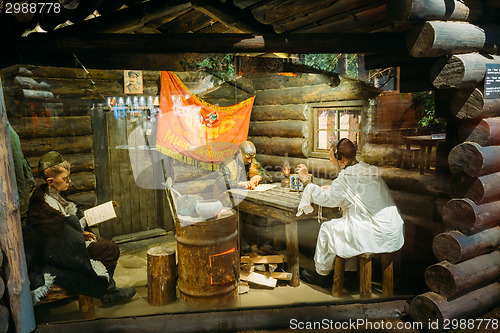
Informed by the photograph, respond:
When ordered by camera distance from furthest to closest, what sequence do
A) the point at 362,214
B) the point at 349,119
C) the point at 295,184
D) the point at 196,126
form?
the point at 196,126 < the point at 349,119 < the point at 295,184 < the point at 362,214

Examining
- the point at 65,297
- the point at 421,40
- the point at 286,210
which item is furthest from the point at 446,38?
the point at 65,297

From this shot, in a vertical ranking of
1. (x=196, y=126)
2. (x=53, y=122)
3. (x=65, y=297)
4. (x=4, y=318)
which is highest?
(x=53, y=122)

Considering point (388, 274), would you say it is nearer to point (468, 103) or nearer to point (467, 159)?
point (467, 159)

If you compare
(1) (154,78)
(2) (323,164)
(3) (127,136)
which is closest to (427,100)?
(2) (323,164)

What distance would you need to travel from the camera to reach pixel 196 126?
738 centimetres

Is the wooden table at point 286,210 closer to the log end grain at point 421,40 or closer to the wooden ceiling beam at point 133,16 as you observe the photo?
the log end grain at point 421,40

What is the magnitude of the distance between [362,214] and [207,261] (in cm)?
238

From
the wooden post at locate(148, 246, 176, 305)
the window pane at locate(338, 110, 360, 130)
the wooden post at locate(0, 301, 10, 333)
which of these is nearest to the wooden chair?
the wooden post at locate(0, 301, 10, 333)

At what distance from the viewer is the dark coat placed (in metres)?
4.21

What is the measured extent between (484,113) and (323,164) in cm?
366

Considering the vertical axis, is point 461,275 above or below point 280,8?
below

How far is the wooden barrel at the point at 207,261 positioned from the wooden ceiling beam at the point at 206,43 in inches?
91.7

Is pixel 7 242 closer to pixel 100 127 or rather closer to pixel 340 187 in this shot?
pixel 100 127

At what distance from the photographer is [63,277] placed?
→ 14.2 ft
